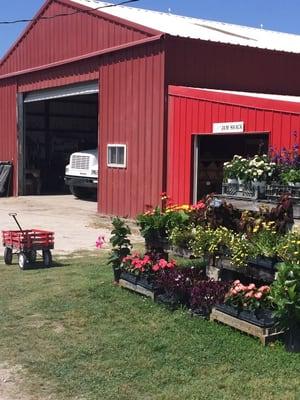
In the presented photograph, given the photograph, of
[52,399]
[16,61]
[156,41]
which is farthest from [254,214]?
[16,61]

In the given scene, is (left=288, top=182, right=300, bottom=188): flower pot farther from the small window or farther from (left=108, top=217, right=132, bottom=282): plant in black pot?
the small window

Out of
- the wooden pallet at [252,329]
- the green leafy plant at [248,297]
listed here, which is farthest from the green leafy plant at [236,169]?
the wooden pallet at [252,329]

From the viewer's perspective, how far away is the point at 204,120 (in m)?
13.7

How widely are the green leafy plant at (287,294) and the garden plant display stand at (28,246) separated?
510 cm

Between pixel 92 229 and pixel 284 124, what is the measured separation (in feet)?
17.9

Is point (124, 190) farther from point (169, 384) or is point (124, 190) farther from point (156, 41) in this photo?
point (169, 384)

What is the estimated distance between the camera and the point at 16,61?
23.9m

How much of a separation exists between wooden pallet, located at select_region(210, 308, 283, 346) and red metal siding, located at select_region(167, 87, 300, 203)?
5984 mm

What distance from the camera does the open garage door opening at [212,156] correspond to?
47.1ft

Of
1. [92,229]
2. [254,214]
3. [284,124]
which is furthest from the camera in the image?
[92,229]

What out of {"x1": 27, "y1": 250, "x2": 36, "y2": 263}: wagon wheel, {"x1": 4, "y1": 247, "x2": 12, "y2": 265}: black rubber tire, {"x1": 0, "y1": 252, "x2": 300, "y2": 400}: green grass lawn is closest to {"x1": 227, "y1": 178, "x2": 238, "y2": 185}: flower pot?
{"x1": 0, "y1": 252, "x2": 300, "y2": 400}: green grass lawn

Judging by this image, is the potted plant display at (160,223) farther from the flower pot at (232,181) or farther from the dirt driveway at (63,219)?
the dirt driveway at (63,219)

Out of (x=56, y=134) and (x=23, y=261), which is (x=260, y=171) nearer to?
(x=23, y=261)

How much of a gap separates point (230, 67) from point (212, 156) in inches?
98.2
